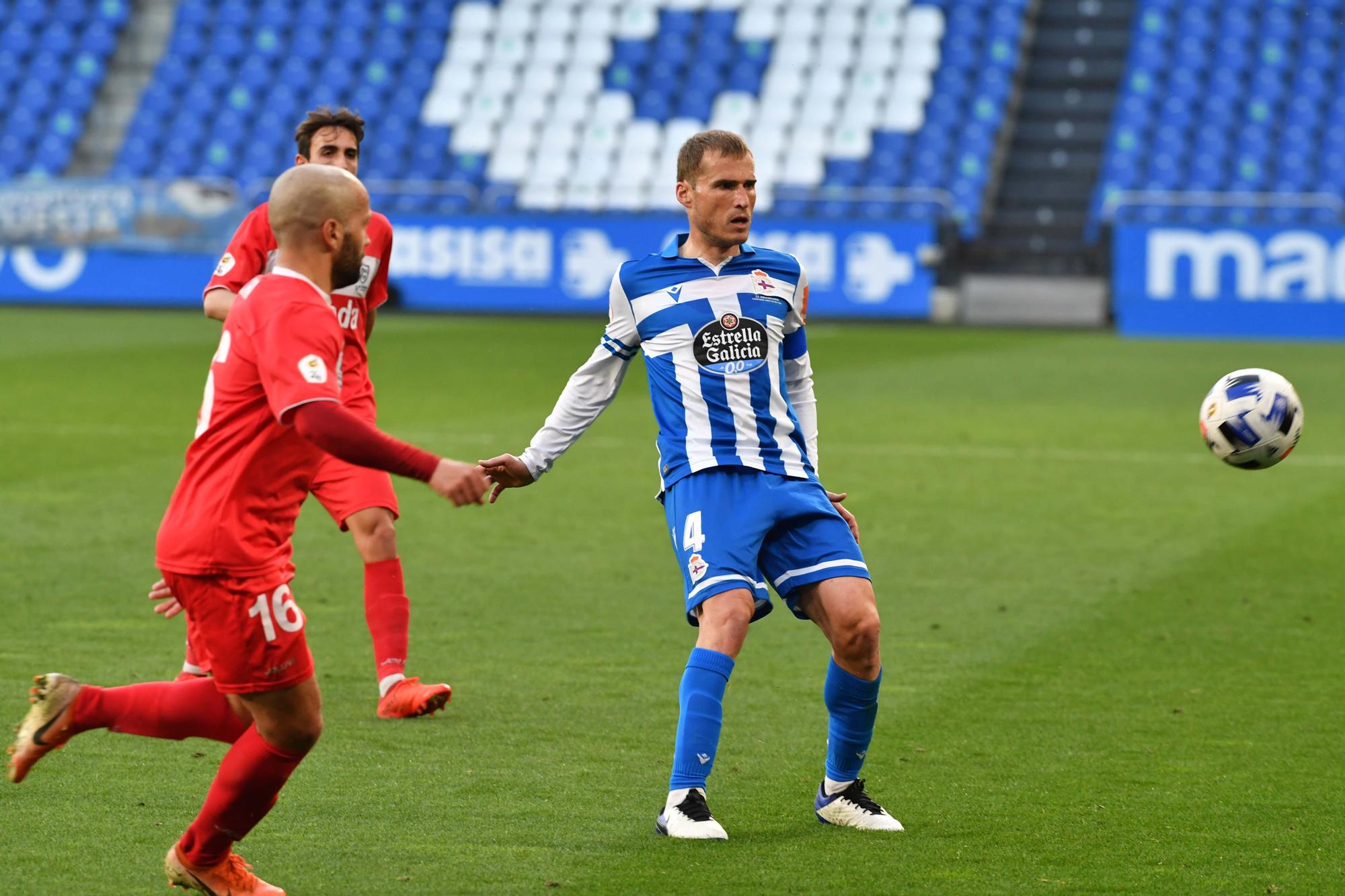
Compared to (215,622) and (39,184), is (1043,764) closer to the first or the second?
(215,622)

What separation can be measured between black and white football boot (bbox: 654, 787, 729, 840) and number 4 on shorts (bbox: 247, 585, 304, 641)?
1052mm

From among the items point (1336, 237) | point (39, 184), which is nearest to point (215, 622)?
point (1336, 237)

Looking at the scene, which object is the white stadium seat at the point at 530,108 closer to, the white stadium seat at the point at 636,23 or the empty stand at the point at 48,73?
the white stadium seat at the point at 636,23

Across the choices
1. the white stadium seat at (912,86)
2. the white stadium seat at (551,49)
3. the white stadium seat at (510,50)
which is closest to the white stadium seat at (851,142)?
the white stadium seat at (912,86)

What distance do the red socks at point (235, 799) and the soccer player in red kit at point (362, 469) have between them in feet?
5.52

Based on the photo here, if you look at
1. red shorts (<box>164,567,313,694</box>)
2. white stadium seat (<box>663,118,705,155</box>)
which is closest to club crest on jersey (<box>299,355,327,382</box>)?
red shorts (<box>164,567,313,694</box>)

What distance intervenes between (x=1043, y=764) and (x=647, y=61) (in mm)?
24308

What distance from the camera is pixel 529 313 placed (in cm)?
2336

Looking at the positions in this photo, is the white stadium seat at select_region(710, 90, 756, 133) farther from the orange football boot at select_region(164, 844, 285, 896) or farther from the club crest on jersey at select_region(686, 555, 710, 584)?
the orange football boot at select_region(164, 844, 285, 896)

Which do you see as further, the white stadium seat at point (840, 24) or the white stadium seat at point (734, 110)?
the white stadium seat at point (840, 24)

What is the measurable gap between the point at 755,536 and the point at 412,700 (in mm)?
1482

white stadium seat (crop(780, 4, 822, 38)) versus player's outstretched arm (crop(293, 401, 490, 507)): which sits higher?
white stadium seat (crop(780, 4, 822, 38))

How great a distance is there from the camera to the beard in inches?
144

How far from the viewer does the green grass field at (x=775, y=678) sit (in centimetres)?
416
